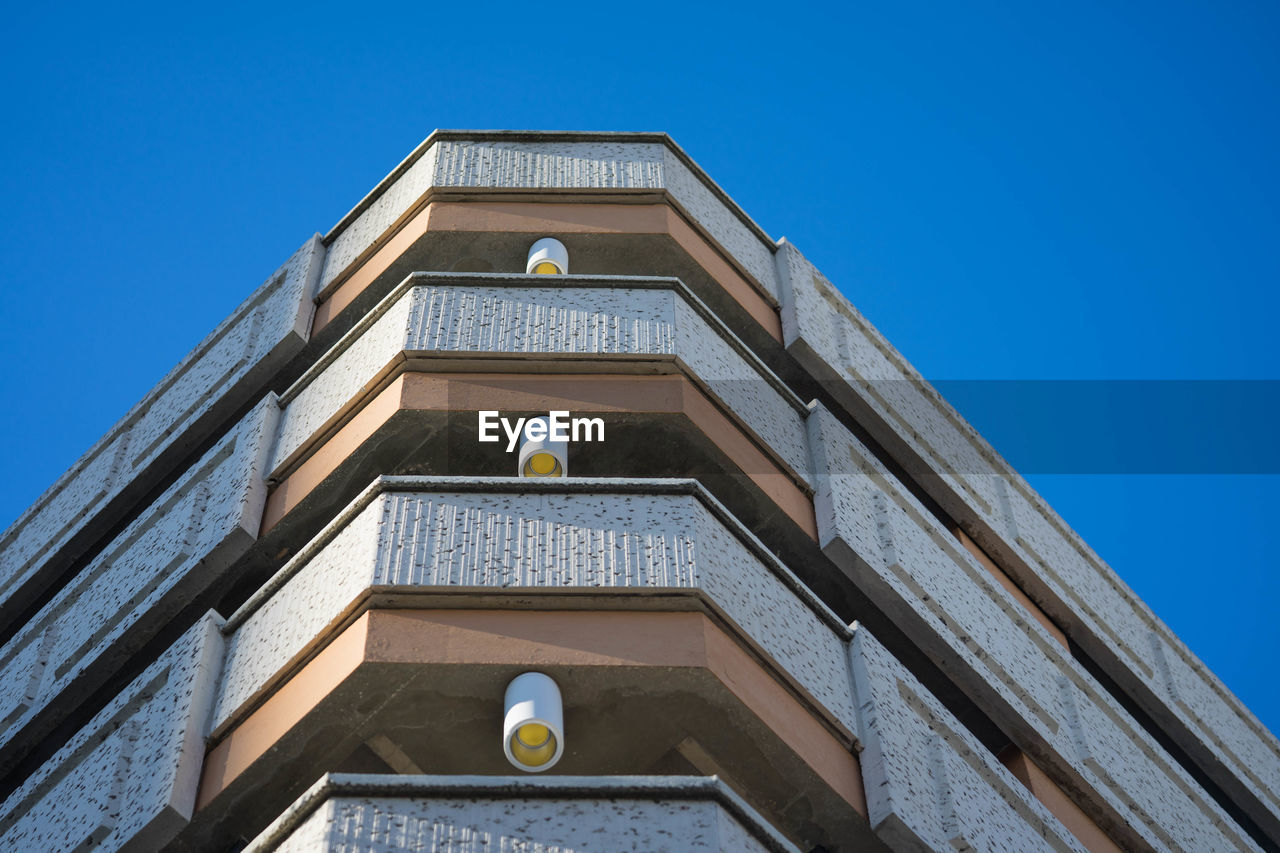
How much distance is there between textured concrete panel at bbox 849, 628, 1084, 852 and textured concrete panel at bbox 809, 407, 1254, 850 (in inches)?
23.3

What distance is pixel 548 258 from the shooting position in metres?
10.2

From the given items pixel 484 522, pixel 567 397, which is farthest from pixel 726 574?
pixel 567 397

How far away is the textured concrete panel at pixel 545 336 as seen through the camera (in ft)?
29.5

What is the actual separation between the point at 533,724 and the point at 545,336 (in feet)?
10.4

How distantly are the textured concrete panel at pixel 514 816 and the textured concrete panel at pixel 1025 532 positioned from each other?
5.03 m

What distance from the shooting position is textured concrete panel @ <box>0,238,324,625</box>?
34.3 feet

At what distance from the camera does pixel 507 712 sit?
646 cm

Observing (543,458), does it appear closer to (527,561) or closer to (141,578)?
(527,561)

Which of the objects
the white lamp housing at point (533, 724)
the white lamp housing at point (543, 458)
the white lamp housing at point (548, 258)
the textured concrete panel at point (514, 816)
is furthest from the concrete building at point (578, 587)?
the white lamp housing at point (543, 458)

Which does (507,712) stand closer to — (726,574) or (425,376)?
(726,574)

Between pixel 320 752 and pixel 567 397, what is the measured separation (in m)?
2.66

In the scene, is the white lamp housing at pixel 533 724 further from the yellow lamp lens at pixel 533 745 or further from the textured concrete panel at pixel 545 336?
the textured concrete panel at pixel 545 336

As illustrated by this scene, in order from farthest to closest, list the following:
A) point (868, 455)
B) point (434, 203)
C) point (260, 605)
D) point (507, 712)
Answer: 1. point (434, 203)
2. point (868, 455)
3. point (260, 605)
4. point (507, 712)

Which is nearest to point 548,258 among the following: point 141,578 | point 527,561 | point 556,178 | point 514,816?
point 556,178
